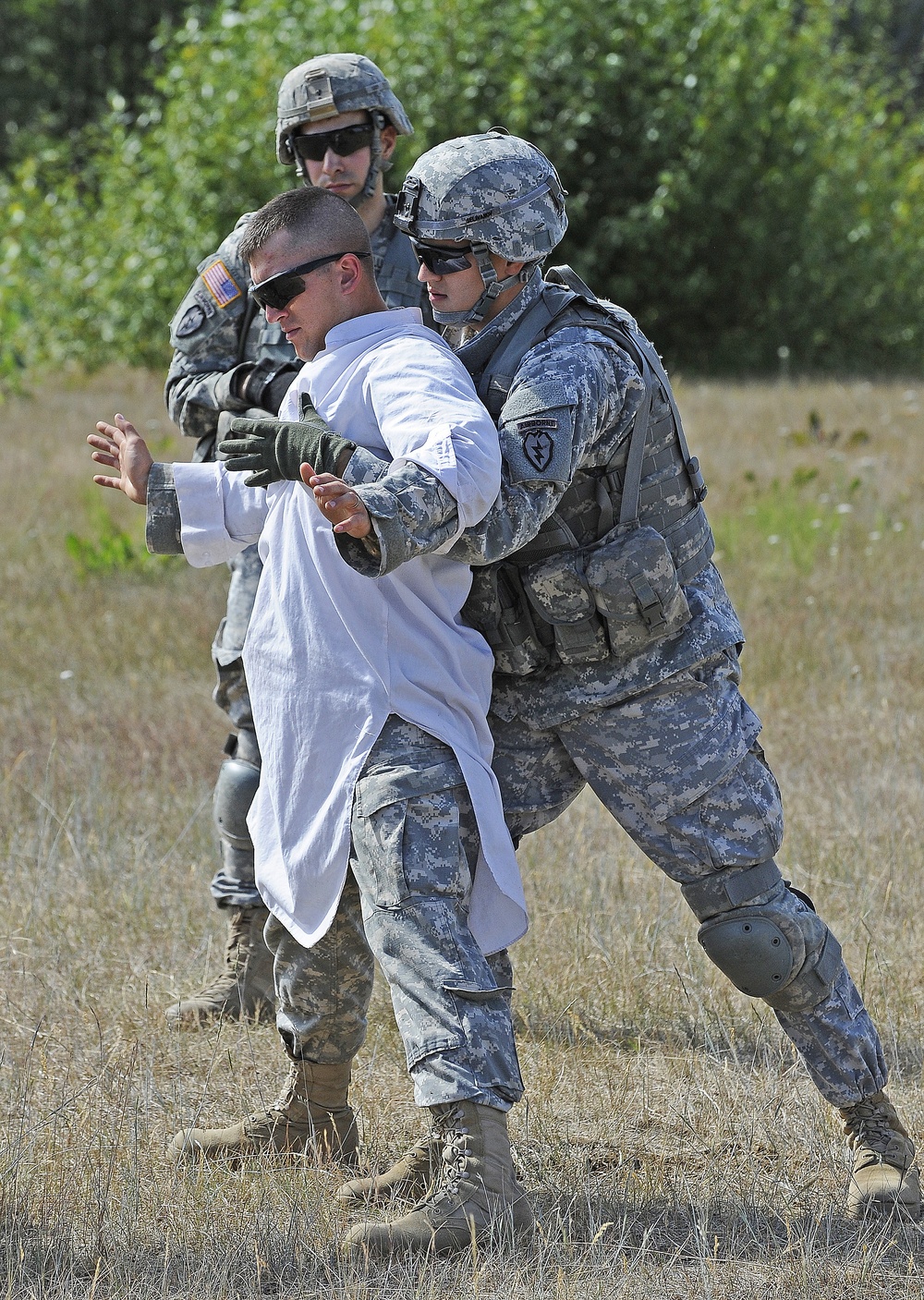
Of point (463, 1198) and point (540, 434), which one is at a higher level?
point (540, 434)

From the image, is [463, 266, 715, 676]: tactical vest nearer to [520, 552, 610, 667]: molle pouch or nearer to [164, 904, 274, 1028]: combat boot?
[520, 552, 610, 667]: molle pouch

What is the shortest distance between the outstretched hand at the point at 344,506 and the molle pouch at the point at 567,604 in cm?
57

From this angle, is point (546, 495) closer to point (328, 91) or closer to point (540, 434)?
point (540, 434)

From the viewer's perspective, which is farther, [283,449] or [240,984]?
[240,984]

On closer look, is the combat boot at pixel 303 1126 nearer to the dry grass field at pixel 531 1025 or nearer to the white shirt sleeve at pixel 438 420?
the dry grass field at pixel 531 1025

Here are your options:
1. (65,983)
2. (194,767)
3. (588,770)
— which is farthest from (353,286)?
(194,767)

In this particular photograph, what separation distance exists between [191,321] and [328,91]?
685mm

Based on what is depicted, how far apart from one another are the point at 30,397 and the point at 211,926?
9.95 meters

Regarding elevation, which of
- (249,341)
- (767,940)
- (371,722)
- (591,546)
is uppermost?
(249,341)

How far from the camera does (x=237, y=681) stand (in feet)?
12.6

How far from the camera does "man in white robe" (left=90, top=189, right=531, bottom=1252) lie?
7.80 ft

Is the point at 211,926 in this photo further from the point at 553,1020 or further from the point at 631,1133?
the point at 631,1133

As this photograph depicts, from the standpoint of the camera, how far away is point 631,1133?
10.3 feet

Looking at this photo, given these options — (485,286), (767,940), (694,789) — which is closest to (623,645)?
(694,789)
